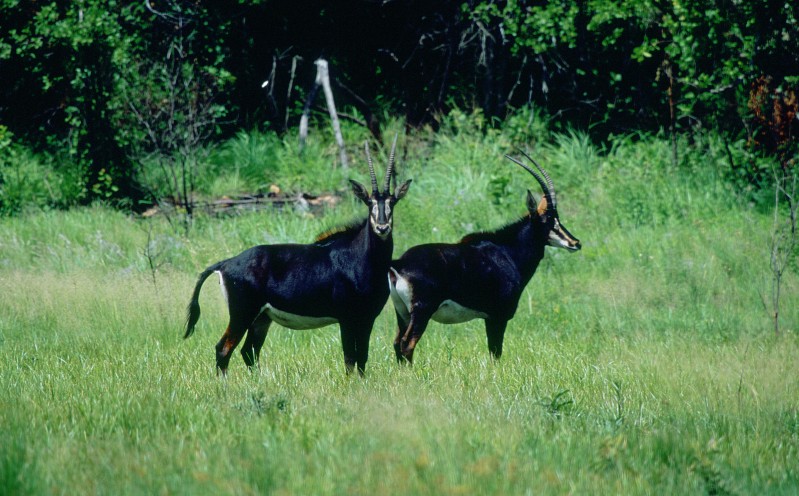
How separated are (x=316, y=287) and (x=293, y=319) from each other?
0.35 meters

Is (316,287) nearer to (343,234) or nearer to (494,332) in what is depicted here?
(343,234)

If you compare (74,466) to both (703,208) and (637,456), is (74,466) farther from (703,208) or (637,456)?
(703,208)

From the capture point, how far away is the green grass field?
4754 millimetres

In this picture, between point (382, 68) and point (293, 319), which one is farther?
point (382, 68)

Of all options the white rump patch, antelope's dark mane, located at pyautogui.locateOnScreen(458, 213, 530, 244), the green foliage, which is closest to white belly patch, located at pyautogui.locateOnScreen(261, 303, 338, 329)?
the white rump patch

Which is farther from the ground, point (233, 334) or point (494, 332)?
point (233, 334)

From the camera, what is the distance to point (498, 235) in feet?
28.9

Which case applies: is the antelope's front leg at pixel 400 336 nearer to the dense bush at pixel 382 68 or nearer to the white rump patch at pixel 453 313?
the white rump patch at pixel 453 313

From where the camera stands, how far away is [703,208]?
14078 mm

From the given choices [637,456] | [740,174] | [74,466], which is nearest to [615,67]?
[740,174]

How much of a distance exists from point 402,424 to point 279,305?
7.72 ft

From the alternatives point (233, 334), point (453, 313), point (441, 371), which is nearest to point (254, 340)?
point (233, 334)

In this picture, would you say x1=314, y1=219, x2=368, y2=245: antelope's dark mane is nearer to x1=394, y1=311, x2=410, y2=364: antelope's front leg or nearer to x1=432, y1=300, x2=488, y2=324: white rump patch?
x1=394, y1=311, x2=410, y2=364: antelope's front leg

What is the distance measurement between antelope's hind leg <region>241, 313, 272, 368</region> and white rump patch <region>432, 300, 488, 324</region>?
150 centimetres
